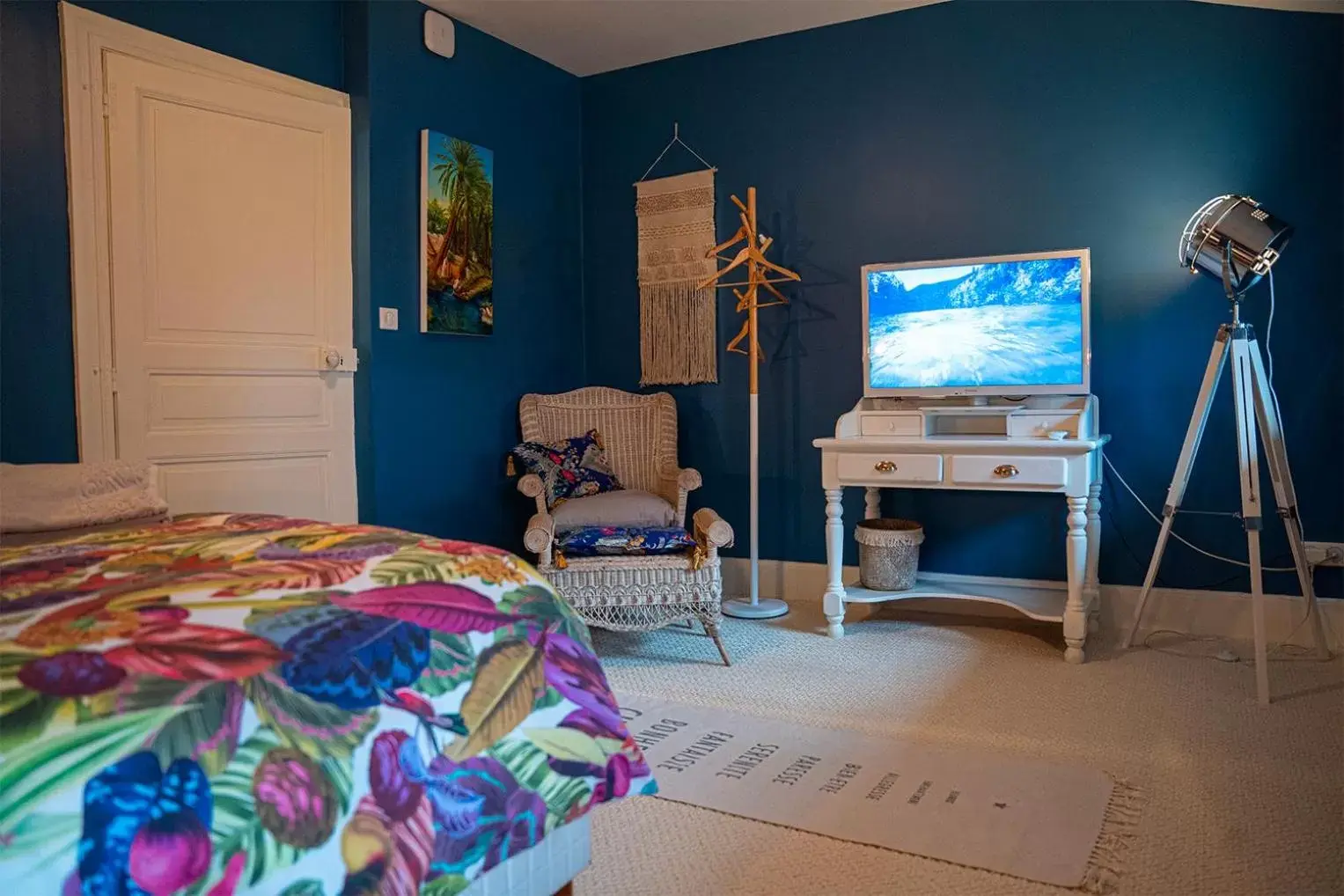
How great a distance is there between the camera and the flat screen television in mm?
3438

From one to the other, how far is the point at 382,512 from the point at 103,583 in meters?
2.42

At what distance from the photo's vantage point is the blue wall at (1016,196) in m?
3.32

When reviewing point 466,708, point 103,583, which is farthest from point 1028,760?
point 103,583

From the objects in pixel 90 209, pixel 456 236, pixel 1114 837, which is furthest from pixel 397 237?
pixel 1114 837

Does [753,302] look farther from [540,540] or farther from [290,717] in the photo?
[290,717]

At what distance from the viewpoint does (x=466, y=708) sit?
130 cm

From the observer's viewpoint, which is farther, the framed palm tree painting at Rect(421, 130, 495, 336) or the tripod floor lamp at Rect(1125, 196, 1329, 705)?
the framed palm tree painting at Rect(421, 130, 495, 336)

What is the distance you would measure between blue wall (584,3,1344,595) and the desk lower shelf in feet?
0.65

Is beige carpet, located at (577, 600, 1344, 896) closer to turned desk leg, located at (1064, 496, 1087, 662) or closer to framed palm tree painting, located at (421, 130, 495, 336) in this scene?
turned desk leg, located at (1064, 496, 1087, 662)

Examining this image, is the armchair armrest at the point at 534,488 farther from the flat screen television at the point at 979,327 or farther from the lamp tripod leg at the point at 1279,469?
the lamp tripod leg at the point at 1279,469

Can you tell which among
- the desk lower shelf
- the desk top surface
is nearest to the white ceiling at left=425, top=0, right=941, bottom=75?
the desk top surface

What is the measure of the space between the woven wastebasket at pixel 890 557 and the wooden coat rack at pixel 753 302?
508 mm

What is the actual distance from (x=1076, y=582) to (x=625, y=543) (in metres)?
1.52

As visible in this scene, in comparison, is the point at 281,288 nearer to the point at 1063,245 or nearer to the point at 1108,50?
the point at 1063,245
